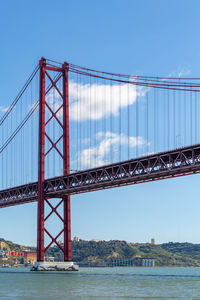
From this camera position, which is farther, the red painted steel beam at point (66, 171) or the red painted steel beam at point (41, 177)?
the red painted steel beam at point (66, 171)

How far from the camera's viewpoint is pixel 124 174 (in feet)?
216

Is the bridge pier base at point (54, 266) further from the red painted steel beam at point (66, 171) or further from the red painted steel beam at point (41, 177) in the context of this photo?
the red painted steel beam at point (66, 171)

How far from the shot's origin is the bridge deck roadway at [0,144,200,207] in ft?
191

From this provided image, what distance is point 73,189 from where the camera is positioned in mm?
70062

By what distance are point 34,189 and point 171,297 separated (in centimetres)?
4311

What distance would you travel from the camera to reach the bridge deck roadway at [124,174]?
58094 mm

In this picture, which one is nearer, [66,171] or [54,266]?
[54,266]

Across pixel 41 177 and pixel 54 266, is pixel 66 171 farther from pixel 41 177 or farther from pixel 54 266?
pixel 54 266

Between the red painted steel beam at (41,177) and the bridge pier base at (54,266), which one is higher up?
the red painted steel beam at (41,177)

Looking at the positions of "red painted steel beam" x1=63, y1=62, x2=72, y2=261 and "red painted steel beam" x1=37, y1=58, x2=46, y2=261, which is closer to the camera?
"red painted steel beam" x1=37, y1=58, x2=46, y2=261

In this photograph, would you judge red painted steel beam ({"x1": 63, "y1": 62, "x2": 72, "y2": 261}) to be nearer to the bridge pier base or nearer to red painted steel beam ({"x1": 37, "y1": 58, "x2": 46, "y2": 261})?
the bridge pier base

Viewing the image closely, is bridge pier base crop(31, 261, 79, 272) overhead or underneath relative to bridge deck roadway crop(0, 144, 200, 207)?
underneath

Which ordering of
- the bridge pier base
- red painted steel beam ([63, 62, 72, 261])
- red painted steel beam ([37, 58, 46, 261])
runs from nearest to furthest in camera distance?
the bridge pier base, red painted steel beam ([37, 58, 46, 261]), red painted steel beam ([63, 62, 72, 261])

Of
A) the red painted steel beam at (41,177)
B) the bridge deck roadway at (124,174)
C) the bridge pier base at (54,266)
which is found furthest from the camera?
the red painted steel beam at (41,177)
